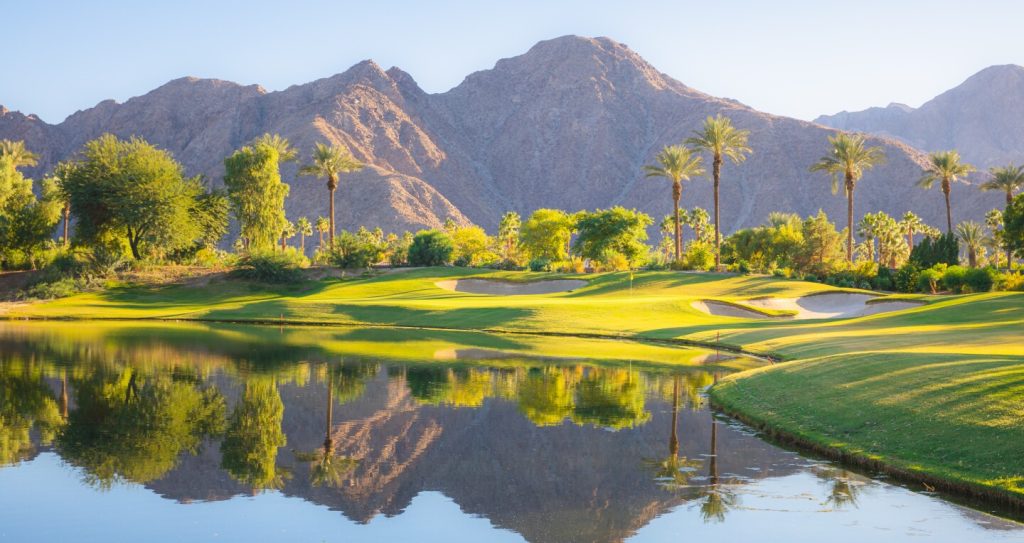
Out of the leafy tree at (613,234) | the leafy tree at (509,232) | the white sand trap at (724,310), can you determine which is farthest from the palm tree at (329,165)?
the white sand trap at (724,310)

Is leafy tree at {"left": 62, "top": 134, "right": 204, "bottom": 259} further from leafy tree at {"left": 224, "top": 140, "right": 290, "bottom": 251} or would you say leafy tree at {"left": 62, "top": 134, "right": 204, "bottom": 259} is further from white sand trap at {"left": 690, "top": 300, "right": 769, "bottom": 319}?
white sand trap at {"left": 690, "top": 300, "right": 769, "bottom": 319}

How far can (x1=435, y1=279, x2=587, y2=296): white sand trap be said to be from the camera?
7656cm

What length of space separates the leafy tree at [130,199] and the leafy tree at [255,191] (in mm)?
8243

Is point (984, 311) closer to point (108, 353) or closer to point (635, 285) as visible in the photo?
point (635, 285)

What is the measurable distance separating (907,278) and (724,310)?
64.4ft

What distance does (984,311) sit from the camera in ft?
145

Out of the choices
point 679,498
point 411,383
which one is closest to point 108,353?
point 411,383

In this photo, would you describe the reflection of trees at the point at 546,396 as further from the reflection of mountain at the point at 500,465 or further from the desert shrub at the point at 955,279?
the desert shrub at the point at 955,279

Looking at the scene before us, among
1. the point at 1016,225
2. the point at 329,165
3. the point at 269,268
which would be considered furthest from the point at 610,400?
the point at 329,165

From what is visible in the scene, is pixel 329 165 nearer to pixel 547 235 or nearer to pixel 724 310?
pixel 547 235

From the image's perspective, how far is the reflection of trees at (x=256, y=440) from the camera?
1692 centimetres

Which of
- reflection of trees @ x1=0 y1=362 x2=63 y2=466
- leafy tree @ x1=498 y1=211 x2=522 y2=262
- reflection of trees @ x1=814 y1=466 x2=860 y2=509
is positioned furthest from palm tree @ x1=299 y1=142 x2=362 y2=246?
reflection of trees @ x1=814 y1=466 x2=860 y2=509

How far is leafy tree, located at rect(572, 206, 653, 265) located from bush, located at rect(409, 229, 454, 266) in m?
20.6

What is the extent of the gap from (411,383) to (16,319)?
42.2 metres
